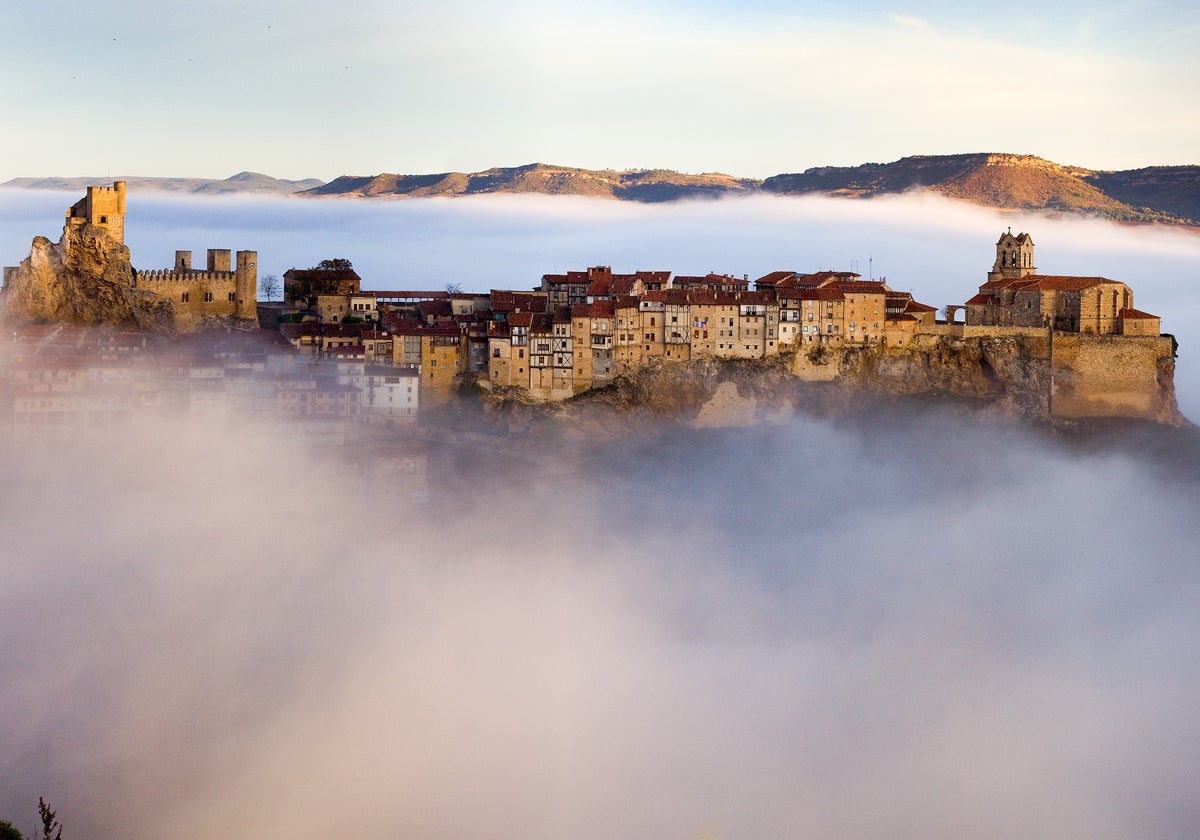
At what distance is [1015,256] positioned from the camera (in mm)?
47688

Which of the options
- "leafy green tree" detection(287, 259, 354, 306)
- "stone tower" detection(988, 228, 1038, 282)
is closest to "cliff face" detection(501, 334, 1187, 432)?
"stone tower" detection(988, 228, 1038, 282)

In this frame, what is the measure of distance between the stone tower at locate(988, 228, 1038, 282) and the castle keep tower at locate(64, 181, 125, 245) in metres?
22.5

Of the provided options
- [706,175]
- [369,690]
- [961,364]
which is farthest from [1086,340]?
[706,175]

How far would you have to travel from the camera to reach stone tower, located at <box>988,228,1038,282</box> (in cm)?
4753

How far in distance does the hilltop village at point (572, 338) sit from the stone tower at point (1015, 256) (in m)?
2.66

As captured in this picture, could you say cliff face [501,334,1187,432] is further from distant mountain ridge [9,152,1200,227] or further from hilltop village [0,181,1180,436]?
distant mountain ridge [9,152,1200,227]

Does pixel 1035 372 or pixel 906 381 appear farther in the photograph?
pixel 906 381

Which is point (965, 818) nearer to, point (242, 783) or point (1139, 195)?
point (242, 783)


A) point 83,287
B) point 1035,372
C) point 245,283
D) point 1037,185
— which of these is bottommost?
point 1035,372

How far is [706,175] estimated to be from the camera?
2891 inches

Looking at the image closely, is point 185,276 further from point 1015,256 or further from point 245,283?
point 1015,256

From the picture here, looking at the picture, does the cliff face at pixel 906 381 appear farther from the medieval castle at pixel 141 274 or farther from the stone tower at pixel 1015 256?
the medieval castle at pixel 141 274

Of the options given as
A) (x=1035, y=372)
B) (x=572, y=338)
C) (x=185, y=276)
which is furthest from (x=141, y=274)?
(x=1035, y=372)

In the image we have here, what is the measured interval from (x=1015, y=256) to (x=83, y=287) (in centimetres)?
2407
